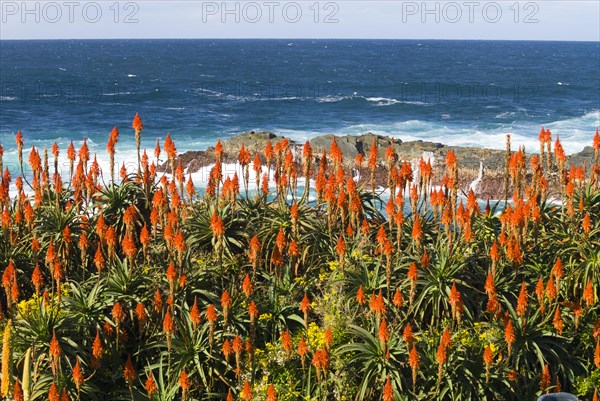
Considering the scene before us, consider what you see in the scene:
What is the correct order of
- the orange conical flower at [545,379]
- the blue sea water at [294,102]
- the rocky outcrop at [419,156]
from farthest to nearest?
the blue sea water at [294,102], the rocky outcrop at [419,156], the orange conical flower at [545,379]

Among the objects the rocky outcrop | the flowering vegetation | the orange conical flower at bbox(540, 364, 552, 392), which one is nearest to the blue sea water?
the rocky outcrop

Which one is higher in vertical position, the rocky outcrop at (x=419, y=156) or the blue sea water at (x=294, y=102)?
the blue sea water at (x=294, y=102)

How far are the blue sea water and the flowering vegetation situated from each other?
3298cm

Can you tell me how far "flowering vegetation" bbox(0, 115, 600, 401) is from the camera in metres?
9.70

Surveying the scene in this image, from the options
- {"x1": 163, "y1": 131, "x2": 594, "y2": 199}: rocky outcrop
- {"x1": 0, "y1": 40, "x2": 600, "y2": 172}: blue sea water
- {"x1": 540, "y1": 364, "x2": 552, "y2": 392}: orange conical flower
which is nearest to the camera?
{"x1": 540, "y1": 364, "x2": 552, "y2": 392}: orange conical flower

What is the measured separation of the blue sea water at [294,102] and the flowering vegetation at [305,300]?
3298 centimetres

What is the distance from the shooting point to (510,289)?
1138cm

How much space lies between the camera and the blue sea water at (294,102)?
56562mm

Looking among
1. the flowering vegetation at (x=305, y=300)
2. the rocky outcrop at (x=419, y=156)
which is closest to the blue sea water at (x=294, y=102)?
the rocky outcrop at (x=419, y=156)

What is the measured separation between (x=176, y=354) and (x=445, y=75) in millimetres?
103746

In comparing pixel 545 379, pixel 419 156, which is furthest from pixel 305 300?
pixel 419 156

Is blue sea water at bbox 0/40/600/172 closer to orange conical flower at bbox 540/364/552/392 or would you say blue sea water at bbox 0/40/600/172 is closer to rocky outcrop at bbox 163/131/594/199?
rocky outcrop at bbox 163/131/594/199

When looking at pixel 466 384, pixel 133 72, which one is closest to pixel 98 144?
pixel 466 384

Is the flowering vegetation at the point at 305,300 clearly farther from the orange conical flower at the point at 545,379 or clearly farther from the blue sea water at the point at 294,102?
the blue sea water at the point at 294,102
